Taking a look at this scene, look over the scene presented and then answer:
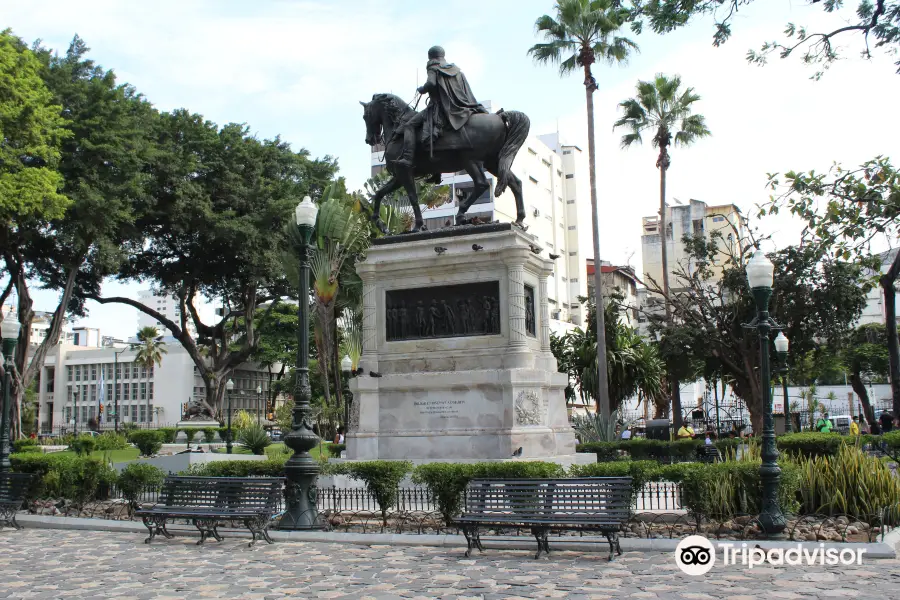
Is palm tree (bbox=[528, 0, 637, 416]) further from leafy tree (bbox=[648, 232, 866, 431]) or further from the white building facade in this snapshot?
the white building facade

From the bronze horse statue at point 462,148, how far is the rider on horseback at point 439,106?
0.57 ft

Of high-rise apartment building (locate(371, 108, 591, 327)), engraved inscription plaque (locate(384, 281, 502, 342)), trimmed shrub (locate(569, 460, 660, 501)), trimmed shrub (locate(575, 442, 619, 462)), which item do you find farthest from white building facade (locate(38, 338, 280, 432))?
trimmed shrub (locate(569, 460, 660, 501))

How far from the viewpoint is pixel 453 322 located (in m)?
16.8

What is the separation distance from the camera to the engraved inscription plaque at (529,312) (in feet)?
55.1

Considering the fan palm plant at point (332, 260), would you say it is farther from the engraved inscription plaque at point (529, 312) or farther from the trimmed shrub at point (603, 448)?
the engraved inscription plaque at point (529, 312)

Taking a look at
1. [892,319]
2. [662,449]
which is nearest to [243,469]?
[662,449]

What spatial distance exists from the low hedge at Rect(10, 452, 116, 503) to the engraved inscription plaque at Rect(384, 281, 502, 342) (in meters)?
5.86

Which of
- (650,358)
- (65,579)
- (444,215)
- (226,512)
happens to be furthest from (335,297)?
(444,215)

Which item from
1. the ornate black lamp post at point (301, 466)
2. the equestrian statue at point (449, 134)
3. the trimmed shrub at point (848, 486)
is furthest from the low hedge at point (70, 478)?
the trimmed shrub at point (848, 486)

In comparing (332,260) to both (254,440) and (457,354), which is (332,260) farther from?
(457,354)

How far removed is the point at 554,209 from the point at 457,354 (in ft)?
230

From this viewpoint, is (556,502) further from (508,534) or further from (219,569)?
(219,569)

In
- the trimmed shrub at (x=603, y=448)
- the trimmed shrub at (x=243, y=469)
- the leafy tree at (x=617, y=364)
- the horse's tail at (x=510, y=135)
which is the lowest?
the trimmed shrub at (x=603, y=448)

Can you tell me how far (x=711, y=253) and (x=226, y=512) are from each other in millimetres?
33704
